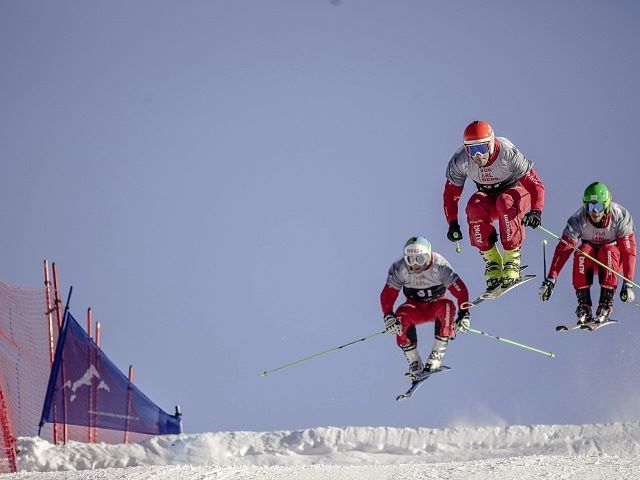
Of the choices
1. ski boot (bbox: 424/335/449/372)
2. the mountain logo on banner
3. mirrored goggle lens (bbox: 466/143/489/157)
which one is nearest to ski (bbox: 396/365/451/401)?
ski boot (bbox: 424/335/449/372)

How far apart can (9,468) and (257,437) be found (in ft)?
14.5

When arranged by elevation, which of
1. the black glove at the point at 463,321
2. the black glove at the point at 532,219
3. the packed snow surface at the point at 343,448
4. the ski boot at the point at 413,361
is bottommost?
the packed snow surface at the point at 343,448

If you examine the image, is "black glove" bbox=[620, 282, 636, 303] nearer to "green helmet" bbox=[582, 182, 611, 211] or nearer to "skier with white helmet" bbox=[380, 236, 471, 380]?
"green helmet" bbox=[582, 182, 611, 211]

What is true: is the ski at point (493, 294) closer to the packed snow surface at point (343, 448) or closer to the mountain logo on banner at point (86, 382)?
the packed snow surface at point (343, 448)

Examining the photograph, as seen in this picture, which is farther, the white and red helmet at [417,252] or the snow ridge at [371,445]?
the snow ridge at [371,445]

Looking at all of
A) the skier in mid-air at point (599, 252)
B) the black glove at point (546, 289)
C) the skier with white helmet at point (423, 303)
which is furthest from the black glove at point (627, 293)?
the skier with white helmet at point (423, 303)

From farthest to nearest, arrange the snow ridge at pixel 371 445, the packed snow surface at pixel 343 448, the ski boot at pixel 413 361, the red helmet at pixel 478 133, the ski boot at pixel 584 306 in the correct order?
the snow ridge at pixel 371 445 < the packed snow surface at pixel 343 448 < the ski boot at pixel 584 306 < the ski boot at pixel 413 361 < the red helmet at pixel 478 133

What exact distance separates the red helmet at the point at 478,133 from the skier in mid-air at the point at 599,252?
167 cm

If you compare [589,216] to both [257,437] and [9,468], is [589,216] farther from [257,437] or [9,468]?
[9,468]

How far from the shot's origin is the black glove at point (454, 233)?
51.9 ft

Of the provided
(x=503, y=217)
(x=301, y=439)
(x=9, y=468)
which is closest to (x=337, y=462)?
(x=301, y=439)

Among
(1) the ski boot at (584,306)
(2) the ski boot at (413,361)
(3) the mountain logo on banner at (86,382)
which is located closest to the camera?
(2) the ski boot at (413,361)

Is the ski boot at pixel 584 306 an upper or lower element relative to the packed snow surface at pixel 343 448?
upper

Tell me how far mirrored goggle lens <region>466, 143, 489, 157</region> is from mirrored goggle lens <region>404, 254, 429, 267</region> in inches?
58.5
